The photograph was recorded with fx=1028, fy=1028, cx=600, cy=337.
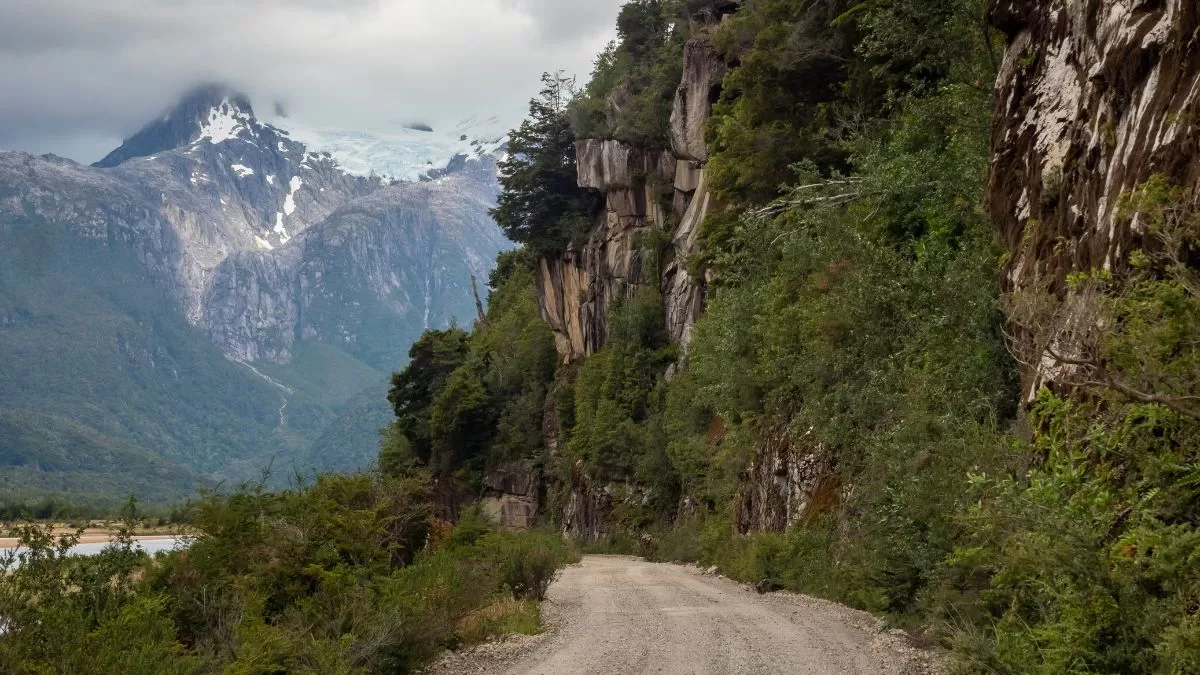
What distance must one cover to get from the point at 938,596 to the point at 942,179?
8858mm

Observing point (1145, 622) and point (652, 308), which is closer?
point (1145, 622)

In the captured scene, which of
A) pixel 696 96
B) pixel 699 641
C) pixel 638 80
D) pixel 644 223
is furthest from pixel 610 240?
pixel 699 641

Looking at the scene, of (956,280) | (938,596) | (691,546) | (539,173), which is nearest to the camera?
(938,596)

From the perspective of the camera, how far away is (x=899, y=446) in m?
14.7

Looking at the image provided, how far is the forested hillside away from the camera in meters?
6.94

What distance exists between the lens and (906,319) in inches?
685

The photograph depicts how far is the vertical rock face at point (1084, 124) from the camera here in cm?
834

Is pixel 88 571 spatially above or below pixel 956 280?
below

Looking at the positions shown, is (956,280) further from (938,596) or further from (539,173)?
(539,173)

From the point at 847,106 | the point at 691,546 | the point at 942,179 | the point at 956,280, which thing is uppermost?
the point at 847,106

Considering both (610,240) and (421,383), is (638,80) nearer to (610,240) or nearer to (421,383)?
(610,240)

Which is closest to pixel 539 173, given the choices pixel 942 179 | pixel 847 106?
pixel 847 106

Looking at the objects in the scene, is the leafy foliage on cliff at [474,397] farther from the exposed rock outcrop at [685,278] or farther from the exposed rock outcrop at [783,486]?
the exposed rock outcrop at [783,486]

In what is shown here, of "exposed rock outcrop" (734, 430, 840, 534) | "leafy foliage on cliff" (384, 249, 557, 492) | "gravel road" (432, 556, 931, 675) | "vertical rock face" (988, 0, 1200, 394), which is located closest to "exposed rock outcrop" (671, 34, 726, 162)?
"exposed rock outcrop" (734, 430, 840, 534)
